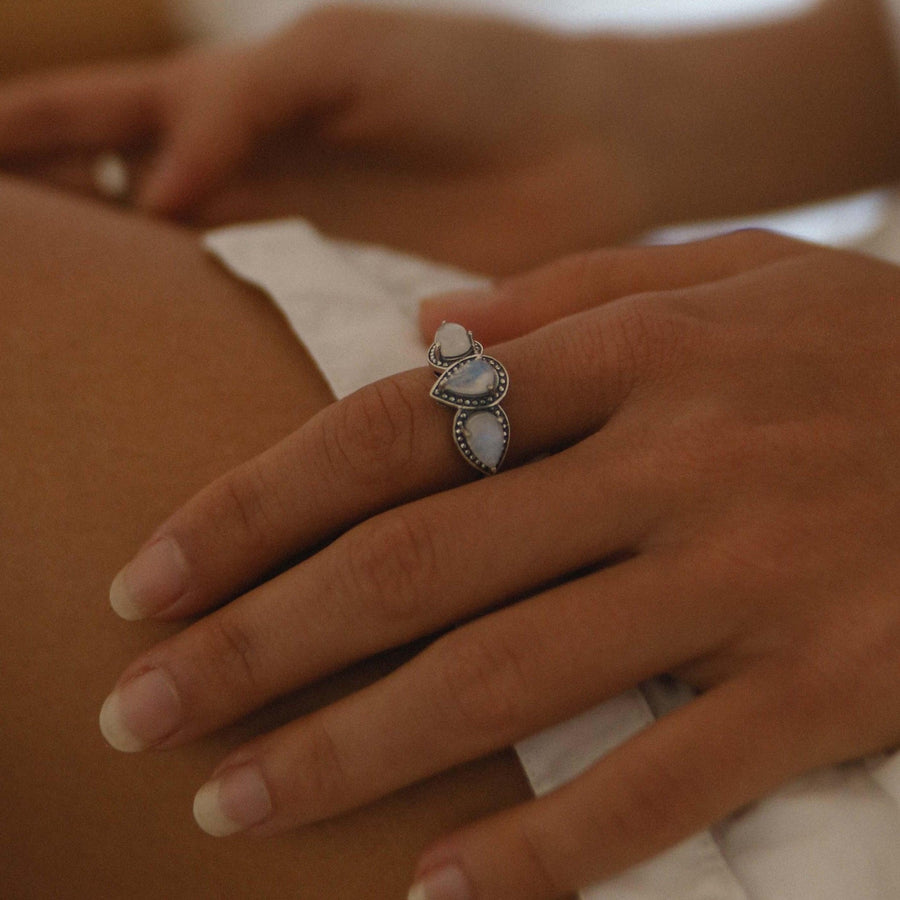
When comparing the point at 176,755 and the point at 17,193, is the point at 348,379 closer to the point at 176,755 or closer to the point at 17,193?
the point at 176,755

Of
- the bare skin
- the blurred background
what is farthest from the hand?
the bare skin

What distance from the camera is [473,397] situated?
0.51 m

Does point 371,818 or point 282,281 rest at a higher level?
point 282,281

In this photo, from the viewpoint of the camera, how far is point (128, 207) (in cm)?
114

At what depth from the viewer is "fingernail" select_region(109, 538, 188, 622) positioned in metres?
0.48

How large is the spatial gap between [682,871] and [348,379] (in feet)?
1.30

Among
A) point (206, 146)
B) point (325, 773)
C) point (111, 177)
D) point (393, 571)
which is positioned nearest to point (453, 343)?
point (393, 571)

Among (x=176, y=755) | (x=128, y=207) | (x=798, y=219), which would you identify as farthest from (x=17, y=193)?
(x=798, y=219)

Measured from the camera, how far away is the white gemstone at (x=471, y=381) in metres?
0.51

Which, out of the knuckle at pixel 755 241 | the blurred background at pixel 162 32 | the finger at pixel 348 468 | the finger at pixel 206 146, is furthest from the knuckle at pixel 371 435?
the blurred background at pixel 162 32

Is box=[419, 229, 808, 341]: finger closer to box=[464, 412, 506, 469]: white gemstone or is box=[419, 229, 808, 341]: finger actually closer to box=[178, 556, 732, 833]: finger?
box=[464, 412, 506, 469]: white gemstone

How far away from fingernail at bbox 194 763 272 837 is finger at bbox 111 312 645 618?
107 millimetres

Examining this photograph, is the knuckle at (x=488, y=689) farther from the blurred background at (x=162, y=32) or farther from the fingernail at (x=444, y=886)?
the blurred background at (x=162, y=32)

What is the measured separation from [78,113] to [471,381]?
3.10ft
